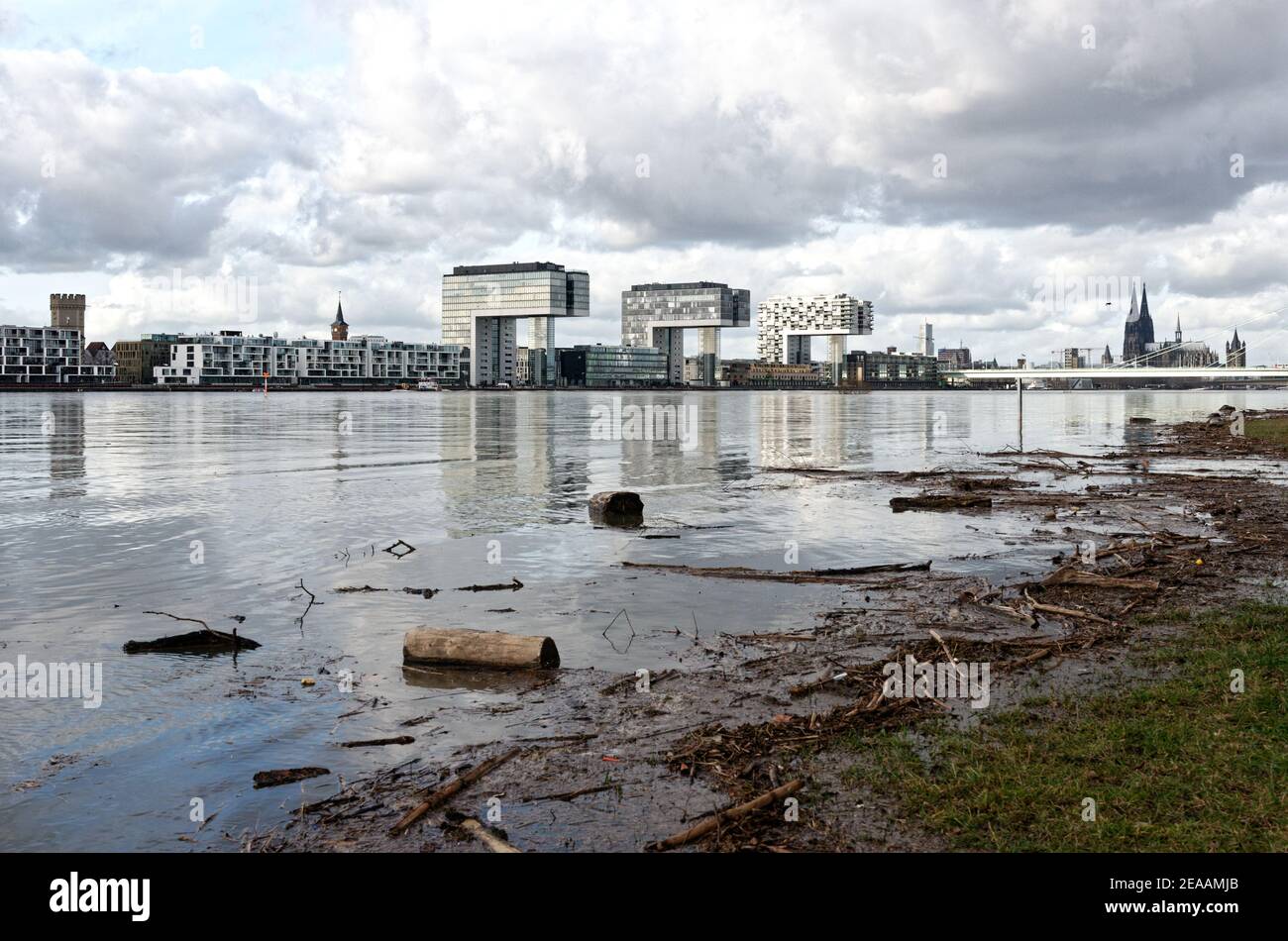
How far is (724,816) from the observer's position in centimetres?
760

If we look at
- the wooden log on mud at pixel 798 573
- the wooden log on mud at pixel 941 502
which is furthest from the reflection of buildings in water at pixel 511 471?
the wooden log on mud at pixel 941 502

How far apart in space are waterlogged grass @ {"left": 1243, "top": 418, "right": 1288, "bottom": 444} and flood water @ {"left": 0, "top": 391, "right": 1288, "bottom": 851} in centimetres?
2419

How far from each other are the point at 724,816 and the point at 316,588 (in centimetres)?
1191

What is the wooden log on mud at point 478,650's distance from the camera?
488 inches

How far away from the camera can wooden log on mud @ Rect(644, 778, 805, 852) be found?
7273 millimetres

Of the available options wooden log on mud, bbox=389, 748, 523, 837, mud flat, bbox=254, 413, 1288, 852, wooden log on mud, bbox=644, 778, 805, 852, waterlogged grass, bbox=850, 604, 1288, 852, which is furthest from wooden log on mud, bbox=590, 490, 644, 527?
wooden log on mud, bbox=644, 778, 805, 852

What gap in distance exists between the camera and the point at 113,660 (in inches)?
503

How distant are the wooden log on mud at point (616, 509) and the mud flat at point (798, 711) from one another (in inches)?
265

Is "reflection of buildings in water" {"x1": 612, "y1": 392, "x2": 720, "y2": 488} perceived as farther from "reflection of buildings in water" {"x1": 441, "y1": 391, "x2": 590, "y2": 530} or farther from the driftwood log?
the driftwood log

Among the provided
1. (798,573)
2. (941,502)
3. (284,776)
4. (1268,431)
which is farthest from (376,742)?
(1268,431)

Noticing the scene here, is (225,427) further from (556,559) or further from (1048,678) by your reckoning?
(1048,678)

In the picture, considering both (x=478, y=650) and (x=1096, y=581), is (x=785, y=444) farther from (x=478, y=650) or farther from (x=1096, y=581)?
(x=478, y=650)

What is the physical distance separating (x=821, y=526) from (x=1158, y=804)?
17.7 metres
